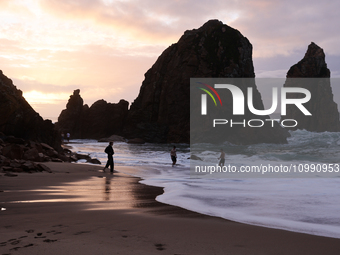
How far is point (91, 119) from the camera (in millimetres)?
86750

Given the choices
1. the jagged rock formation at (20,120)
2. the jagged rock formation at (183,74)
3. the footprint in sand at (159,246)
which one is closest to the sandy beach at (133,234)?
the footprint in sand at (159,246)

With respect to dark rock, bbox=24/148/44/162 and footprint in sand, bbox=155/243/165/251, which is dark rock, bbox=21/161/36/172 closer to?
dark rock, bbox=24/148/44/162

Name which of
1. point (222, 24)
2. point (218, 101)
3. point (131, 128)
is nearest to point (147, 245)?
point (218, 101)

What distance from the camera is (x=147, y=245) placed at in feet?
9.89

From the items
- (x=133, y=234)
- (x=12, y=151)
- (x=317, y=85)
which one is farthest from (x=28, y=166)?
(x=317, y=85)

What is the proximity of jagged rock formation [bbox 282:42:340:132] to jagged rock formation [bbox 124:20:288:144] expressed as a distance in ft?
221

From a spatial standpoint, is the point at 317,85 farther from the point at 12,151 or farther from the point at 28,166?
the point at 28,166

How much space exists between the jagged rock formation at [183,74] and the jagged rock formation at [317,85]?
6746 centimetres

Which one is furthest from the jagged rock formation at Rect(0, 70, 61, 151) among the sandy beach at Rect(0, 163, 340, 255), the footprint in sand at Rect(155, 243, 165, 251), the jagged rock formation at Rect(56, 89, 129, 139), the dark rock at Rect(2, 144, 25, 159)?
the jagged rock formation at Rect(56, 89, 129, 139)

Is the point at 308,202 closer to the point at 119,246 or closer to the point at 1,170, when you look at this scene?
the point at 119,246

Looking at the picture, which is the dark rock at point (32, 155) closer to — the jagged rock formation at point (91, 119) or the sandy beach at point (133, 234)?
the sandy beach at point (133, 234)

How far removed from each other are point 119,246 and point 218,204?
3.60m

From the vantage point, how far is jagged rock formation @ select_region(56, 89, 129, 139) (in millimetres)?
84875

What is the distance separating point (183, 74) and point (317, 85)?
84934mm
